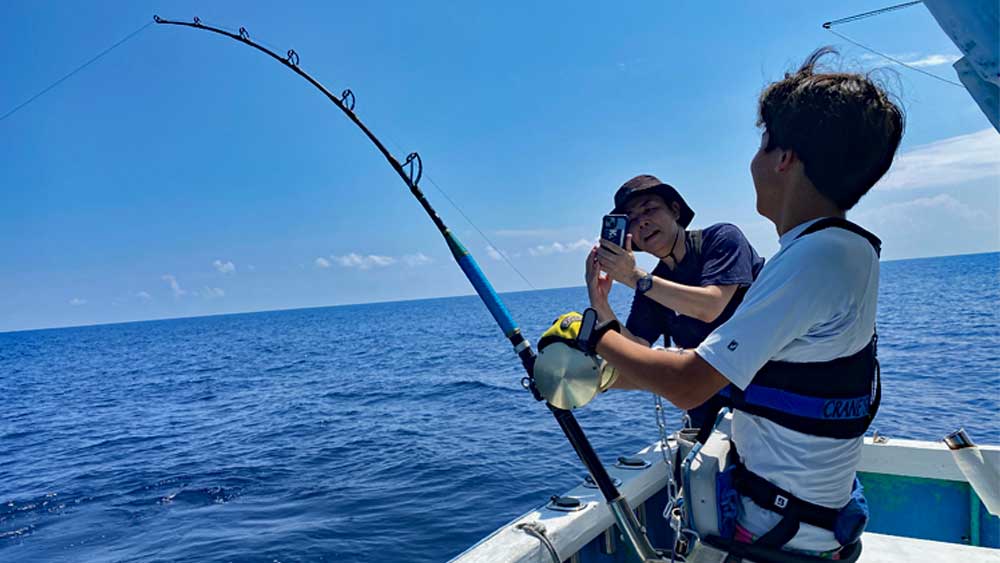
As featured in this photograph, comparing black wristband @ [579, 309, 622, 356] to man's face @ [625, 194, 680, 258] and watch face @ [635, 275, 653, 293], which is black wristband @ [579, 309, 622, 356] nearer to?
watch face @ [635, 275, 653, 293]

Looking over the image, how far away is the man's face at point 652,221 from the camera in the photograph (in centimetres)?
322

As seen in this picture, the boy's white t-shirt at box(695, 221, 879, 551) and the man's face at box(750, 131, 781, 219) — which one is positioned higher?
the man's face at box(750, 131, 781, 219)

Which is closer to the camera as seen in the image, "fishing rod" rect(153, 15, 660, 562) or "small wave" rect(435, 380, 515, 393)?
"fishing rod" rect(153, 15, 660, 562)

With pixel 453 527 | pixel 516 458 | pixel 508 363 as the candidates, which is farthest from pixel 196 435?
pixel 508 363

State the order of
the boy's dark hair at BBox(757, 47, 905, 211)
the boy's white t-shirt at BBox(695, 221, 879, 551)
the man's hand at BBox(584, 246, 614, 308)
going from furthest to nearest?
1. the man's hand at BBox(584, 246, 614, 308)
2. the boy's dark hair at BBox(757, 47, 905, 211)
3. the boy's white t-shirt at BBox(695, 221, 879, 551)

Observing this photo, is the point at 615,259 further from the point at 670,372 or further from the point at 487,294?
the point at 670,372

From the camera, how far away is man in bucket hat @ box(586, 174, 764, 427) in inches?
107

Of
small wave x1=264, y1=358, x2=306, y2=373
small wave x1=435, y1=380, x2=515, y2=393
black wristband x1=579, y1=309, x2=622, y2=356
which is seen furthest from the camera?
small wave x1=264, y1=358, x2=306, y2=373

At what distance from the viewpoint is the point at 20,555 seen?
25.5ft

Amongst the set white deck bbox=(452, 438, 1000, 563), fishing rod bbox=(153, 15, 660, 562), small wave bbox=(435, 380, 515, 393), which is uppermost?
fishing rod bbox=(153, 15, 660, 562)

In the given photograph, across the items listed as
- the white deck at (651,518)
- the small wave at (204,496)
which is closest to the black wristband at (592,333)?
the white deck at (651,518)

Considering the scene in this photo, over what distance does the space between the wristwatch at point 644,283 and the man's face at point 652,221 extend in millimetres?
621

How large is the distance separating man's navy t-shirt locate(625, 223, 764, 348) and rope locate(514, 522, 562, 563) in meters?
1.17

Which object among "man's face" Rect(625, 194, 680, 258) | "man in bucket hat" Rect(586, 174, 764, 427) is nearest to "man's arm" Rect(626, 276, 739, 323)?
"man in bucket hat" Rect(586, 174, 764, 427)
